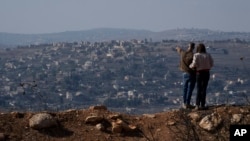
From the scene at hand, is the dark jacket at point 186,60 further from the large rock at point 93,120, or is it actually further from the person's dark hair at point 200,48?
the large rock at point 93,120

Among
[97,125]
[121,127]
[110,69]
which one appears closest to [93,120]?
[97,125]

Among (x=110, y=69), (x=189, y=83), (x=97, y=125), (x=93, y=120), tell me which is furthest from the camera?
(x=110, y=69)

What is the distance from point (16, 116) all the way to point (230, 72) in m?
54.6

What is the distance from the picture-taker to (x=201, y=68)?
39.6 feet

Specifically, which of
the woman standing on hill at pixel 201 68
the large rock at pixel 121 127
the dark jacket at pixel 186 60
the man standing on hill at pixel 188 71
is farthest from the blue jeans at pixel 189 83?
the large rock at pixel 121 127

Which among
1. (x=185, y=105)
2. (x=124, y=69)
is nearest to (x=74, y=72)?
(x=124, y=69)

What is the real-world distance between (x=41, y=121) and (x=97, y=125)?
1.18 meters

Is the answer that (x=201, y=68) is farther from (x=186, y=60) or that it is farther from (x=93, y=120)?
(x=93, y=120)

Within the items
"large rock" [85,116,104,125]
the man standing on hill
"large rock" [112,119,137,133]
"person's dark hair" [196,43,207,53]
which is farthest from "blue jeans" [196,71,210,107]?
"large rock" [85,116,104,125]

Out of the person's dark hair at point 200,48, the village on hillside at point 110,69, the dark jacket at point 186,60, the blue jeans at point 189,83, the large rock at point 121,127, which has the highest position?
the person's dark hair at point 200,48

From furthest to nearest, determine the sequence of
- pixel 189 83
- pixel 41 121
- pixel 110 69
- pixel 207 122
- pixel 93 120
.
Result: pixel 110 69, pixel 189 83, pixel 93 120, pixel 207 122, pixel 41 121

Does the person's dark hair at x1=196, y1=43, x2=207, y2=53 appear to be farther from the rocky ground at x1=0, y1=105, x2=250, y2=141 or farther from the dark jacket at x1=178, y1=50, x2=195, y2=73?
the rocky ground at x1=0, y1=105, x2=250, y2=141

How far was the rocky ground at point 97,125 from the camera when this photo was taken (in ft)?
34.4

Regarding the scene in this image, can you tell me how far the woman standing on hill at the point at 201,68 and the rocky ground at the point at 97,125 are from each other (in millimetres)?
553
